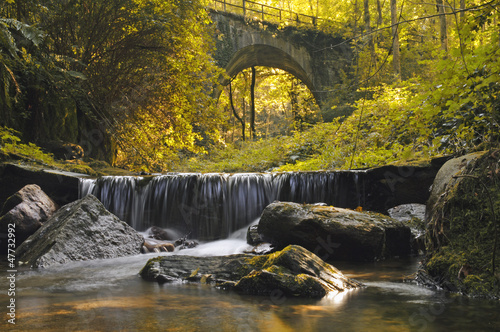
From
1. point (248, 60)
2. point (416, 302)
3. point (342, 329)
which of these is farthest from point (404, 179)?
point (248, 60)

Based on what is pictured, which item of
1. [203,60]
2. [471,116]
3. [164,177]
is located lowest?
[164,177]

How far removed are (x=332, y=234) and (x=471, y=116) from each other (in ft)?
8.92

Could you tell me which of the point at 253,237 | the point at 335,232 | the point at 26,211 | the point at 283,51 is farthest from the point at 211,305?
the point at 283,51

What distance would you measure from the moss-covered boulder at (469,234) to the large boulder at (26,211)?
223 inches

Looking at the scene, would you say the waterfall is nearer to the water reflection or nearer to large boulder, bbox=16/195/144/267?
large boulder, bbox=16/195/144/267

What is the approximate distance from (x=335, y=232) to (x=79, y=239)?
136 inches

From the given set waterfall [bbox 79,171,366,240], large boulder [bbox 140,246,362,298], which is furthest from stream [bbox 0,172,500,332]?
waterfall [bbox 79,171,366,240]

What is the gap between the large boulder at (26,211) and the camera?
5.96 metres

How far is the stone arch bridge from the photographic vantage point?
19.0 m

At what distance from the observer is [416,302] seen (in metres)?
2.97

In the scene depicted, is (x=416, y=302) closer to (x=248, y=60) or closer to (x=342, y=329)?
(x=342, y=329)

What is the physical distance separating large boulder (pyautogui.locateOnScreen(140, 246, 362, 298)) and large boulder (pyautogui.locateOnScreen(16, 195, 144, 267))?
1.39 m

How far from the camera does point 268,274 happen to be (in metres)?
3.34

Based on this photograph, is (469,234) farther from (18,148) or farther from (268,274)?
(18,148)
